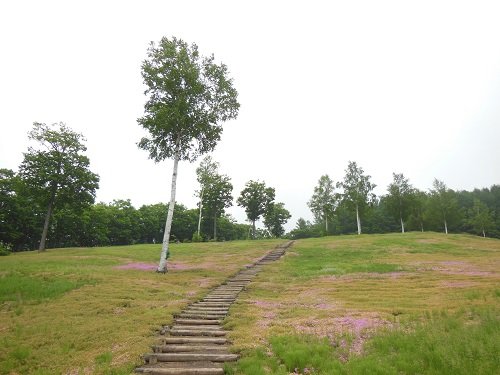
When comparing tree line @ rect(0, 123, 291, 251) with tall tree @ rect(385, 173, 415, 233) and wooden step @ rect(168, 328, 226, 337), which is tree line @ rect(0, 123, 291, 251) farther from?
wooden step @ rect(168, 328, 226, 337)

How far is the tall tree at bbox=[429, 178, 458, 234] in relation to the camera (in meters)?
79.9

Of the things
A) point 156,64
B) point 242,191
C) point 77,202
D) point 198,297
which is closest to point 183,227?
point 242,191

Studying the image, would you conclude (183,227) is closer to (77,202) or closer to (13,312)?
(77,202)

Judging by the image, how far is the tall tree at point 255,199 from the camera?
82.9m

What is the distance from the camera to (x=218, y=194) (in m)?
80.1

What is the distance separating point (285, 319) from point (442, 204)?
7946 cm

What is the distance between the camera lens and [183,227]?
383 ft

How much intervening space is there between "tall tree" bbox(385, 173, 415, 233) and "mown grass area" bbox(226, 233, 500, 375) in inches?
2017

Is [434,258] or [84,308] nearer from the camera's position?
[84,308]

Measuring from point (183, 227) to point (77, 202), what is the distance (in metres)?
64.3

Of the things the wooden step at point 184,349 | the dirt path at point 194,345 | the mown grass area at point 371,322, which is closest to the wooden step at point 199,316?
the dirt path at point 194,345

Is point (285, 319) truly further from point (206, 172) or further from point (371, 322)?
point (206, 172)

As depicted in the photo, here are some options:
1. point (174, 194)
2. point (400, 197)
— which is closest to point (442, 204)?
point (400, 197)

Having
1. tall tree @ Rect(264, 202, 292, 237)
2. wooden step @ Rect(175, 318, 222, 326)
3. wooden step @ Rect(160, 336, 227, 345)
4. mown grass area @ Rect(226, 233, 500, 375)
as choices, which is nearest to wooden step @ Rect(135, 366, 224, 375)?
mown grass area @ Rect(226, 233, 500, 375)
